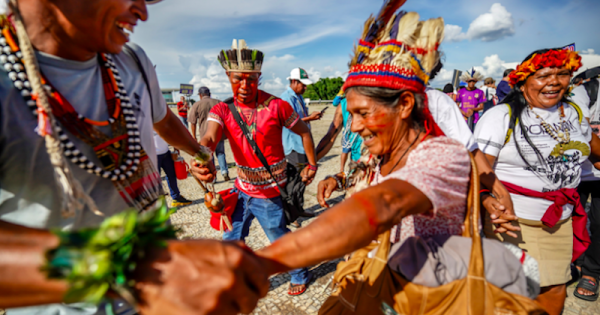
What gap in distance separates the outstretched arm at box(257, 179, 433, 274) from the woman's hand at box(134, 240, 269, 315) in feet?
0.44

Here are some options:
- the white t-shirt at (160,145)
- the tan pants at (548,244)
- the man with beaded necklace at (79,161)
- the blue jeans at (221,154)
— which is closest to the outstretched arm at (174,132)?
the man with beaded necklace at (79,161)

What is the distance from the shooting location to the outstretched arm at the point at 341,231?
3.07 feet

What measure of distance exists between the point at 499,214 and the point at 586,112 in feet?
6.10

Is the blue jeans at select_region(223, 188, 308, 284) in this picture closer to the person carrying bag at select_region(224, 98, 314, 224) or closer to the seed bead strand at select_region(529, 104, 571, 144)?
the person carrying bag at select_region(224, 98, 314, 224)

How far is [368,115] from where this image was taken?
1544 millimetres

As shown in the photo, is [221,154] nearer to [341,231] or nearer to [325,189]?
[325,189]

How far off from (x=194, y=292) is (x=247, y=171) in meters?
2.36

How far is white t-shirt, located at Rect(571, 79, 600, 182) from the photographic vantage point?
9.39 ft

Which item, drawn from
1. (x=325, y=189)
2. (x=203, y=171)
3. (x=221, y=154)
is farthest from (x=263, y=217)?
(x=221, y=154)

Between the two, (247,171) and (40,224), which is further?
(247,171)

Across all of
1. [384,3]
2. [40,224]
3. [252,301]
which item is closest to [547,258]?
[384,3]

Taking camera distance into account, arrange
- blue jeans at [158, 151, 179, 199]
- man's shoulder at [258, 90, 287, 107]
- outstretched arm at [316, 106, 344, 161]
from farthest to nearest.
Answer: blue jeans at [158, 151, 179, 199] → outstretched arm at [316, 106, 344, 161] → man's shoulder at [258, 90, 287, 107]

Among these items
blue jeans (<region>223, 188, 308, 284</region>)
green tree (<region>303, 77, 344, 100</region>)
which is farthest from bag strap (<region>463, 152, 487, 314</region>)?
green tree (<region>303, 77, 344, 100</region>)

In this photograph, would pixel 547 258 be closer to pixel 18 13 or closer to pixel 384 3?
pixel 384 3
